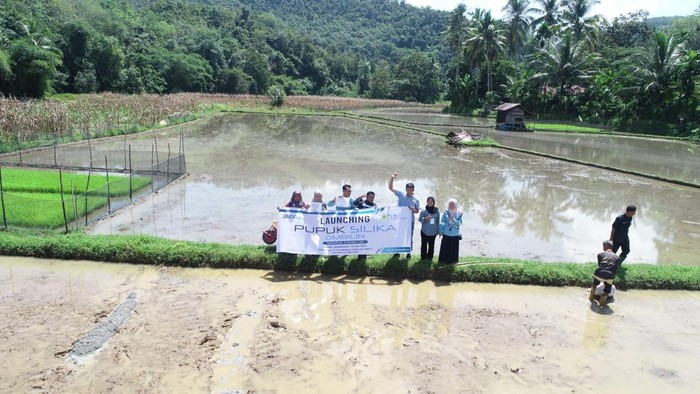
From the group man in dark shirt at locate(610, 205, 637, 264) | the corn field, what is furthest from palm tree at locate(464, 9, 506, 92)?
man in dark shirt at locate(610, 205, 637, 264)

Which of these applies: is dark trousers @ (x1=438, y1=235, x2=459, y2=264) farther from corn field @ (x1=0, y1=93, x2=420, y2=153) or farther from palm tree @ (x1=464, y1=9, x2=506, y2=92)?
palm tree @ (x1=464, y1=9, x2=506, y2=92)

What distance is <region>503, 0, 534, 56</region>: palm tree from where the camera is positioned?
62844 mm

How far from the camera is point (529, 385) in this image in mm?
6406

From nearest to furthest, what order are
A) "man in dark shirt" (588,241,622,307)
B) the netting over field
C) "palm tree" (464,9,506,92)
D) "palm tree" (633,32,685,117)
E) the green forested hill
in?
"man in dark shirt" (588,241,622,307), the netting over field, "palm tree" (633,32,685,117), the green forested hill, "palm tree" (464,9,506,92)

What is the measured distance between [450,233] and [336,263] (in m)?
2.45

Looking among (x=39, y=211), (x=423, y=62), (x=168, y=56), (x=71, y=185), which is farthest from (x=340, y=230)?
(x=423, y=62)

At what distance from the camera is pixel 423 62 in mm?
90500

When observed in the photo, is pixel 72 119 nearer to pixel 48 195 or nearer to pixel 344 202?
pixel 48 195

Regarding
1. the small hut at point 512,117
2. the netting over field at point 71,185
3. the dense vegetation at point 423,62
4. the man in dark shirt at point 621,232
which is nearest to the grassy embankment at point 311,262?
the man in dark shirt at point 621,232

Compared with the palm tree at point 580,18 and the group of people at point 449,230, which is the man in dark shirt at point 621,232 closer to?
the group of people at point 449,230

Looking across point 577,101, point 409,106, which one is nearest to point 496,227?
point 577,101

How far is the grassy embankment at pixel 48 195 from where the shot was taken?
1206 cm

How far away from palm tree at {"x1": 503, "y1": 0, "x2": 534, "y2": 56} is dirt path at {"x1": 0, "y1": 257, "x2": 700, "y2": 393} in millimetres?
61198

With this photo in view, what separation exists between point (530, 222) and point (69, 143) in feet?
78.6
